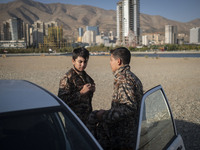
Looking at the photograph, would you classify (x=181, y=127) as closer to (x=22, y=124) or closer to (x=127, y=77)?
(x=127, y=77)

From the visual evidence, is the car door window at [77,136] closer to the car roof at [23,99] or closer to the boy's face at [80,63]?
the car roof at [23,99]

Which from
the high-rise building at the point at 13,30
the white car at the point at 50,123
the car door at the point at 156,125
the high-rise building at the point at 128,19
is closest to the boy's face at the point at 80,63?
the white car at the point at 50,123

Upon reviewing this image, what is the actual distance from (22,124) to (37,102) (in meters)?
0.19

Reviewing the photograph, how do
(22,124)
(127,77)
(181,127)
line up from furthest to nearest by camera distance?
(181,127) < (127,77) < (22,124)

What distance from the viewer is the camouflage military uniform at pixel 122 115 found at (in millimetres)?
1975

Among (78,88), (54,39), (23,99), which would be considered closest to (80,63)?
(78,88)

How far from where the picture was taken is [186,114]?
19.7 ft

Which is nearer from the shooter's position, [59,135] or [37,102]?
[37,102]

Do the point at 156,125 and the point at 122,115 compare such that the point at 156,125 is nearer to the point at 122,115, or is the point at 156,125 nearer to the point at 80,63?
the point at 122,115

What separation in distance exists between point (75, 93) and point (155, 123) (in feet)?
3.55

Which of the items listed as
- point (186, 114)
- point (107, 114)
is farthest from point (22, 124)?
point (186, 114)

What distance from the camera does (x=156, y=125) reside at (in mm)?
1947

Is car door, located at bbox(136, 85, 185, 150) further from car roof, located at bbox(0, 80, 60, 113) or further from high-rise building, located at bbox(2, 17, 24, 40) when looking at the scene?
high-rise building, located at bbox(2, 17, 24, 40)

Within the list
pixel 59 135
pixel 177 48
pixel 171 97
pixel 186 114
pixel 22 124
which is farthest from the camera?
pixel 177 48
